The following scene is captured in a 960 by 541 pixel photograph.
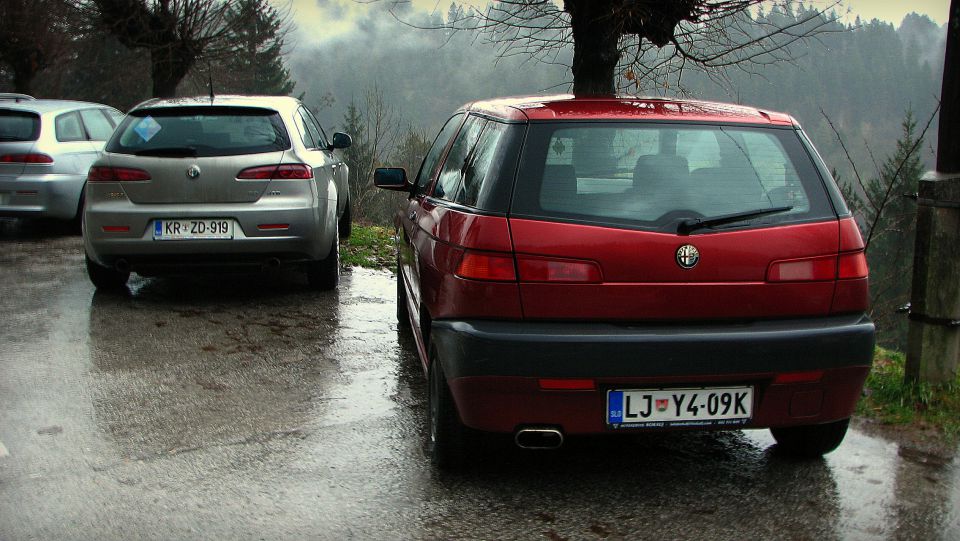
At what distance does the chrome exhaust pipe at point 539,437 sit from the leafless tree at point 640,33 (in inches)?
250

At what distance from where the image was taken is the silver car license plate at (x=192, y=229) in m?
7.08

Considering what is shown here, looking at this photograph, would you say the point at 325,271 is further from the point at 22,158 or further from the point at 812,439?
the point at 22,158

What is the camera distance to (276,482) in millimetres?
3846

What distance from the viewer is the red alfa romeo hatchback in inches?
137

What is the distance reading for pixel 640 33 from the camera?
992cm

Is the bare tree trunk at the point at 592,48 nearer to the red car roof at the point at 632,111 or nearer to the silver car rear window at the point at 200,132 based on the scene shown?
the silver car rear window at the point at 200,132

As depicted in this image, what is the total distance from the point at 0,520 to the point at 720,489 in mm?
2694

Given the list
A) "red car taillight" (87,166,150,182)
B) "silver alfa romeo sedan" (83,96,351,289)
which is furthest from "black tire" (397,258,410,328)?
"red car taillight" (87,166,150,182)

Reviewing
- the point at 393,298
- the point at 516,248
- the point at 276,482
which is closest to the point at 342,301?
the point at 393,298

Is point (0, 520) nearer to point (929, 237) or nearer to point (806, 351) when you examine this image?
point (806, 351)

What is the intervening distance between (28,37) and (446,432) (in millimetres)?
29665

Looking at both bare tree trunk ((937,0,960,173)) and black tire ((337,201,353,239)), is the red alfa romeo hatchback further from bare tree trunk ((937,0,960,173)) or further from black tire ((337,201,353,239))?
black tire ((337,201,353,239))

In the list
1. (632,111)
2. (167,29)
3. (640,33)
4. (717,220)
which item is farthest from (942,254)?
(167,29)

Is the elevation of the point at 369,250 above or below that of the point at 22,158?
below
